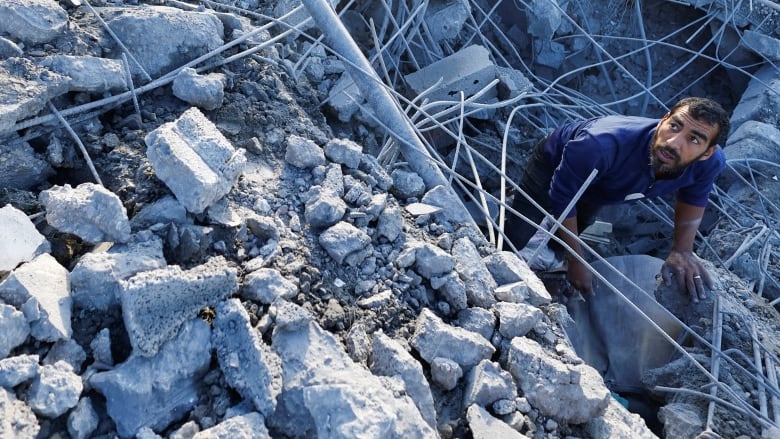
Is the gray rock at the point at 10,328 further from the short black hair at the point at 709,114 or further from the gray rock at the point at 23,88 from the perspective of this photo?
the short black hair at the point at 709,114

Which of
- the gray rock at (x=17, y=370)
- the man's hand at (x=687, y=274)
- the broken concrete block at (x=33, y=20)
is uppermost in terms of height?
the broken concrete block at (x=33, y=20)

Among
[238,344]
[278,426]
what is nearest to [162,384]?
[238,344]

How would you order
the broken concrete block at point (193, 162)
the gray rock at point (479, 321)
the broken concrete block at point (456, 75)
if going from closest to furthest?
the broken concrete block at point (193, 162)
the gray rock at point (479, 321)
the broken concrete block at point (456, 75)

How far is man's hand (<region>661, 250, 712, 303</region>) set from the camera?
9.55 ft

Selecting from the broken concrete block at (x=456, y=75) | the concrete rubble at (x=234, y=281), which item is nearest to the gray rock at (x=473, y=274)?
the concrete rubble at (x=234, y=281)

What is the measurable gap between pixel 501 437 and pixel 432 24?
3.04 meters

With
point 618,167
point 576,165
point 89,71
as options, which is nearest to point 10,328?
point 89,71

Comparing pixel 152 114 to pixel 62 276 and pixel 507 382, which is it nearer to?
pixel 62 276

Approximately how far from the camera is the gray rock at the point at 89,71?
212 centimetres

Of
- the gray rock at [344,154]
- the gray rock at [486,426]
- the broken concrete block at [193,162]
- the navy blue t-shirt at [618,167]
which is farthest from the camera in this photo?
the navy blue t-shirt at [618,167]

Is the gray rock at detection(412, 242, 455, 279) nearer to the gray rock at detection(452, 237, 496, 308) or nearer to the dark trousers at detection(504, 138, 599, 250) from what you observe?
the gray rock at detection(452, 237, 496, 308)

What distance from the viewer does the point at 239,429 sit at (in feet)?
4.74

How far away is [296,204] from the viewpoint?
2137 mm

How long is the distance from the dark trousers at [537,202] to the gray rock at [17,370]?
2.53m
